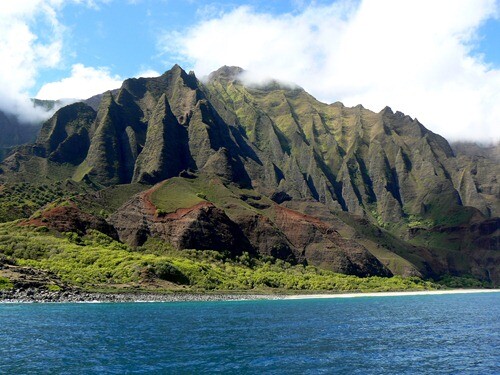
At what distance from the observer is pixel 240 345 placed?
210 feet

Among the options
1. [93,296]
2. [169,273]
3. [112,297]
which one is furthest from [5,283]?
[169,273]

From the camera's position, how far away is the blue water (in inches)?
2010

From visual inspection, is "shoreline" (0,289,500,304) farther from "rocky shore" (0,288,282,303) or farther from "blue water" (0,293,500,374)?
"blue water" (0,293,500,374)

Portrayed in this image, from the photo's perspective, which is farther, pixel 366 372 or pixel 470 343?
pixel 470 343

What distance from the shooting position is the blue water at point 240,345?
51.1 metres

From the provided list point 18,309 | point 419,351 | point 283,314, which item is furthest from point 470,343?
point 18,309

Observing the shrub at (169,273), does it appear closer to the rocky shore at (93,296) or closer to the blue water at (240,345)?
the rocky shore at (93,296)

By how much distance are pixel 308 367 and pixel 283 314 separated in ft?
198

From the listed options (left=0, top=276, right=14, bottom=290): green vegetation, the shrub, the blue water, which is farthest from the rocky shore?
the blue water

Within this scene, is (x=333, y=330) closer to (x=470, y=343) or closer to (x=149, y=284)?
(x=470, y=343)

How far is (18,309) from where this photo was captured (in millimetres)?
107000

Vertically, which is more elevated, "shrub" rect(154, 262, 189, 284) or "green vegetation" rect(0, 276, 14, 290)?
"shrub" rect(154, 262, 189, 284)

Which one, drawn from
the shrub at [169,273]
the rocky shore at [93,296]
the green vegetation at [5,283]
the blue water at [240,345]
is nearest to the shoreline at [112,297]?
the rocky shore at [93,296]

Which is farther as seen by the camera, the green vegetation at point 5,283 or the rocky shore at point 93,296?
the green vegetation at point 5,283
